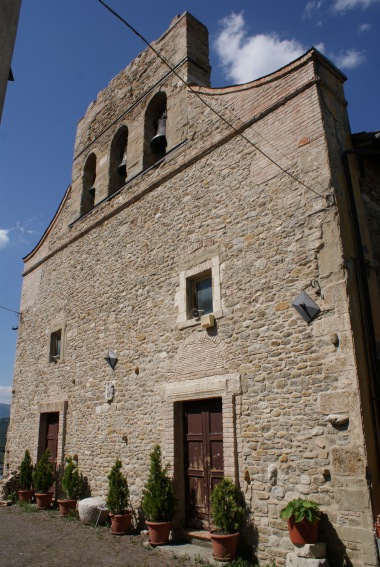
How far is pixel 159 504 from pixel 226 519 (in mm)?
1317

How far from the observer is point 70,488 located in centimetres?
877

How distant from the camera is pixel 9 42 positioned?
3602mm

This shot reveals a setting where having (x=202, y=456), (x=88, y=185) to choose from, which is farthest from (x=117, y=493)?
Answer: (x=88, y=185)

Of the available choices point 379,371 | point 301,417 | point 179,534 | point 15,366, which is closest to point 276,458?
point 301,417

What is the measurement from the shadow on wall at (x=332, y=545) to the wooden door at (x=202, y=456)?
1812 millimetres

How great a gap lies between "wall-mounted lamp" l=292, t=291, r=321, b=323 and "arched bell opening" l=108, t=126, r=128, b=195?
21.1ft

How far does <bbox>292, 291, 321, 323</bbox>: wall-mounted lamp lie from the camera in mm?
5512

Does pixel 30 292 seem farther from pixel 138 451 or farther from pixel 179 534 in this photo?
pixel 179 534

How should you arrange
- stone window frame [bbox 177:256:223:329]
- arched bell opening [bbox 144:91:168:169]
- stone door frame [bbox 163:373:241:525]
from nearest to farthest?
stone door frame [bbox 163:373:241:525] < stone window frame [bbox 177:256:223:329] < arched bell opening [bbox 144:91:168:169]

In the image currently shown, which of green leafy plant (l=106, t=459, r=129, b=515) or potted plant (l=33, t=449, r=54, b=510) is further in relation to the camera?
potted plant (l=33, t=449, r=54, b=510)

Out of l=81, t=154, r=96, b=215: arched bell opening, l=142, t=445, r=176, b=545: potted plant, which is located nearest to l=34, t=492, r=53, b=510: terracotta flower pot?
l=142, t=445, r=176, b=545: potted plant

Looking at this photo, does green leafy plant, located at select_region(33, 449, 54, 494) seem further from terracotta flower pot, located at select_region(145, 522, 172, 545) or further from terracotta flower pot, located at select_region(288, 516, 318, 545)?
terracotta flower pot, located at select_region(288, 516, 318, 545)

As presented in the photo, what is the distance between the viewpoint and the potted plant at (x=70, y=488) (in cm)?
867

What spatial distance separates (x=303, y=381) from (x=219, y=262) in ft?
8.05
